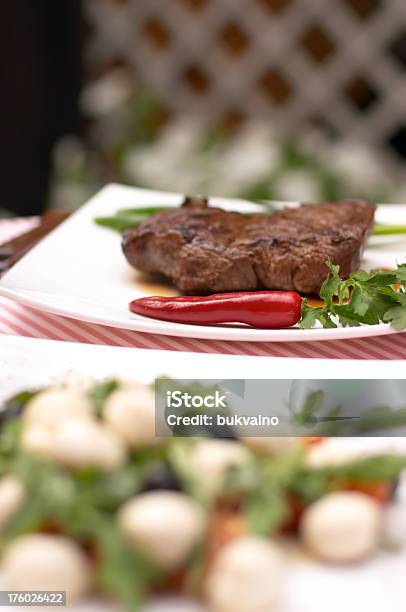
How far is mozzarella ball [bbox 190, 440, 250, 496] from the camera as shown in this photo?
105 centimetres

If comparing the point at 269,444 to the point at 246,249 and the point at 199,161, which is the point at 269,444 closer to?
the point at 246,249

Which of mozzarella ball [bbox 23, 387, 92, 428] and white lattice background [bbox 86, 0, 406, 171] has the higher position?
white lattice background [bbox 86, 0, 406, 171]

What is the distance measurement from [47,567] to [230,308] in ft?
3.73

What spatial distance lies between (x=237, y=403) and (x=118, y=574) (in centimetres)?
38

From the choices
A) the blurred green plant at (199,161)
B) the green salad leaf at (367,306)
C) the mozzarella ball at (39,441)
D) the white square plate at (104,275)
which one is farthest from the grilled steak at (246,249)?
the blurred green plant at (199,161)

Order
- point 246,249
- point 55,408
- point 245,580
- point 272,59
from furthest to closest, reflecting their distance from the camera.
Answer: point 272,59 → point 246,249 → point 55,408 → point 245,580

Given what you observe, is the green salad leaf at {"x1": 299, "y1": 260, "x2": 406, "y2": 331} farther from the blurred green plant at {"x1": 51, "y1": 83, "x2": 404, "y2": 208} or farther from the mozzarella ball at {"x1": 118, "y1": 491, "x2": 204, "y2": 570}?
the blurred green plant at {"x1": 51, "y1": 83, "x2": 404, "y2": 208}

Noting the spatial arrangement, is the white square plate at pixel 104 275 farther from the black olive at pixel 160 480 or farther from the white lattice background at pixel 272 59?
the white lattice background at pixel 272 59

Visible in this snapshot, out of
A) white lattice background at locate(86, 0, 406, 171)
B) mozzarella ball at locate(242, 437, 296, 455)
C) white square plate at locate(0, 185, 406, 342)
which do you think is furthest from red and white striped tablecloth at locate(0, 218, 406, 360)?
white lattice background at locate(86, 0, 406, 171)

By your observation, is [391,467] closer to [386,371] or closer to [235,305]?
[386,371]

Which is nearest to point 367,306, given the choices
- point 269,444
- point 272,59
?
point 269,444

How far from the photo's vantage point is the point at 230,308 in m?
2.05

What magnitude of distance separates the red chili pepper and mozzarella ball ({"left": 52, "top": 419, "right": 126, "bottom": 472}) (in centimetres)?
97

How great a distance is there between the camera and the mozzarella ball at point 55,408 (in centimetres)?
114
